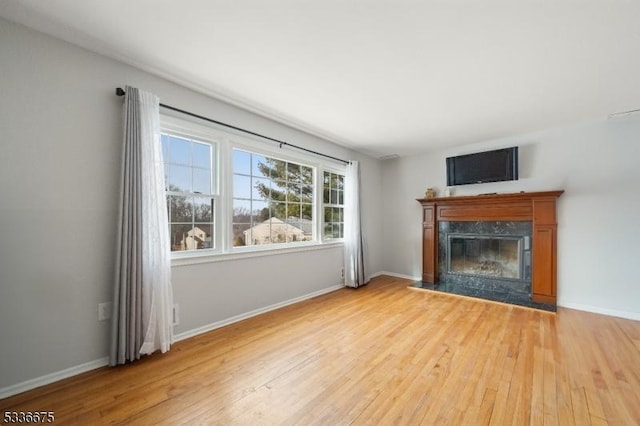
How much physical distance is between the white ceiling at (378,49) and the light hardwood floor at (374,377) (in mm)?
2431

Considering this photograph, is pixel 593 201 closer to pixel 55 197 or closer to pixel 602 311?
pixel 602 311

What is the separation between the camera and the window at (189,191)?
2.60 meters

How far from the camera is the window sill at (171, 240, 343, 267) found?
2.57 meters

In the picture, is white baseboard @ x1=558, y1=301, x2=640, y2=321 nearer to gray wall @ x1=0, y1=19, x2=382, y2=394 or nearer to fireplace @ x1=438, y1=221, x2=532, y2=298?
fireplace @ x1=438, y1=221, x2=532, y2=298

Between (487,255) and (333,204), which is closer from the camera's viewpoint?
(487,255)

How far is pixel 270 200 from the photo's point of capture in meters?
→ 3.50

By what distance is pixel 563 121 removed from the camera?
349 cm

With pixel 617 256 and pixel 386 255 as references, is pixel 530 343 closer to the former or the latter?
pixel 617 256

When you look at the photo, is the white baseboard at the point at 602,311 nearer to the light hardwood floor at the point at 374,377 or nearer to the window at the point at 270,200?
the light hardwood floor at the point at 374,377

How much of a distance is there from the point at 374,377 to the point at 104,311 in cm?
213

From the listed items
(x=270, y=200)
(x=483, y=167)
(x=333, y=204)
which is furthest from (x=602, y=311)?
(x=270, y=200)

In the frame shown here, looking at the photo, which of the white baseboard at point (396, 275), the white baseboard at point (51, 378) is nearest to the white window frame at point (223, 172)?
the white baseboard at point (51, 378)

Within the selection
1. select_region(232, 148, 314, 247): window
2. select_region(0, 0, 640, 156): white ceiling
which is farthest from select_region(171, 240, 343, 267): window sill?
select_region(0, 0, 640, 156): white ceiling

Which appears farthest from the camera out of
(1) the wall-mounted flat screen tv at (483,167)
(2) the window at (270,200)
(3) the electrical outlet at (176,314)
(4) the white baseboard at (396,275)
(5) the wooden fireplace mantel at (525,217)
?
(4) the white baseboard at (396,275)
